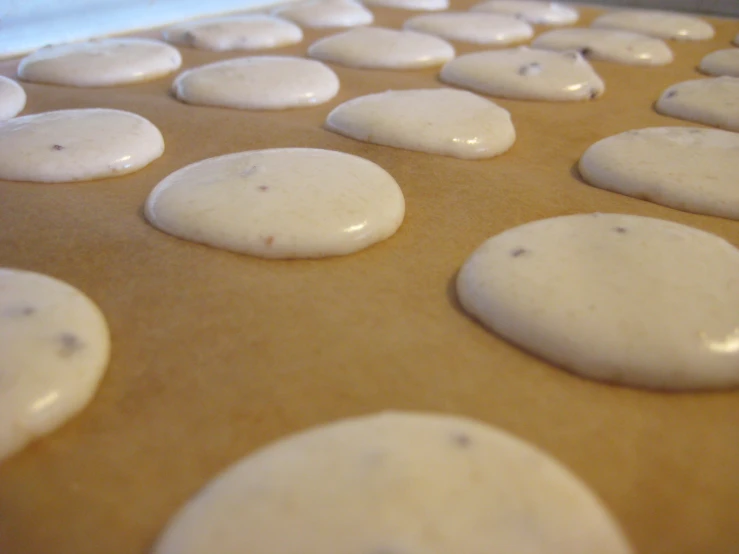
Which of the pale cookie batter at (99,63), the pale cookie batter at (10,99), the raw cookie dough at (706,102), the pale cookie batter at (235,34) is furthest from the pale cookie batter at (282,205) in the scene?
the pale cookie batter at (235,34)

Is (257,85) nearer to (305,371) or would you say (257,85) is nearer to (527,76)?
(527,76)

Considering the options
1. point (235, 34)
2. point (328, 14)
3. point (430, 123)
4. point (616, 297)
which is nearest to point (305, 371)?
point (616, 297)

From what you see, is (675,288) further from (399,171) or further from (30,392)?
(30,392)

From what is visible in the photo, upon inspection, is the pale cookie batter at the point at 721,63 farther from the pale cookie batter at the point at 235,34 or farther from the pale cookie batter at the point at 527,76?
the pale cookie batter at the point at 235,34

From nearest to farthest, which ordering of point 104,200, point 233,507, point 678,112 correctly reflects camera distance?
point 233,507 < point 104,200 < point 678,112

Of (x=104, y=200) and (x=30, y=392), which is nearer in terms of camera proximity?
(x=30, y=392)

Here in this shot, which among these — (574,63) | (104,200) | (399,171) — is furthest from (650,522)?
(574,63)

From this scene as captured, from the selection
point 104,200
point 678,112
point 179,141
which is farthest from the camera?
point 678,112
